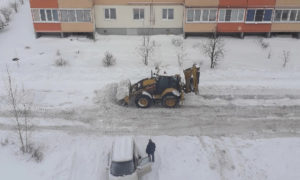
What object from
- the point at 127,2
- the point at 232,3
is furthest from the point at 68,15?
the point at 232,3

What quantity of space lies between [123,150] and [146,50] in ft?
39.4

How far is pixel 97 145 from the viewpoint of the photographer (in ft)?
44.8

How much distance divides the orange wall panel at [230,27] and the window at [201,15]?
2.89ft

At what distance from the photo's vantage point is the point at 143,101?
53.2ft

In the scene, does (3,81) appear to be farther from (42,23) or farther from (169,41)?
(169,41)

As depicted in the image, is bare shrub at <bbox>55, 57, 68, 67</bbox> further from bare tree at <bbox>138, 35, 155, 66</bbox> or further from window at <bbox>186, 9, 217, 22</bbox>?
window at <bbox>186, 9, 217, 22</bbox>

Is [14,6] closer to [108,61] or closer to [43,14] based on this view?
→ [43,14]

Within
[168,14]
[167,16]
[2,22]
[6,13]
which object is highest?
[168,14]

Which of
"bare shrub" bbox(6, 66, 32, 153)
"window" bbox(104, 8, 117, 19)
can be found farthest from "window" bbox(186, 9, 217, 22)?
"bare shrub" bbox(6, 66, 32, 153)

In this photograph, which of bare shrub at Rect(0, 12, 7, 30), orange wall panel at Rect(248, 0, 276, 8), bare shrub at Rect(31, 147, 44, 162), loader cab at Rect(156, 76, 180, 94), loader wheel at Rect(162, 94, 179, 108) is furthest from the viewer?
bare shrub at Rect(0, 12, 7, 30)

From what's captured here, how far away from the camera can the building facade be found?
2544 cm

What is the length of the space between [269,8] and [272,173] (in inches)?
697

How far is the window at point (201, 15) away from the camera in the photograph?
25875 mm

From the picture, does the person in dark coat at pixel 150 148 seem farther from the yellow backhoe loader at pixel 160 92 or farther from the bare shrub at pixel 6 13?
the bare shrub at pixel 6 13
